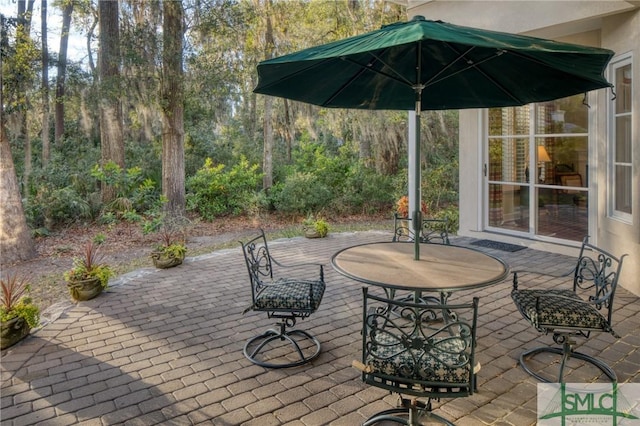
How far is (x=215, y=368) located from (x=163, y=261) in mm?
2941

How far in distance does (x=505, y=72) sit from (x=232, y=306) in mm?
3040

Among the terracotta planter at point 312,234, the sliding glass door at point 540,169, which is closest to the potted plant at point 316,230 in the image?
the terracotta planter at point 312,234

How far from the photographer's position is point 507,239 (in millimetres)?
6512

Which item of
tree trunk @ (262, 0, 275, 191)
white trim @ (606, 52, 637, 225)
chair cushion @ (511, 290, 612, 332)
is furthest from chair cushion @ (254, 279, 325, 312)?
tree trunk @ (262, 0, 275, 191)

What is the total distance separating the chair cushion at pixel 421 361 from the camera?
1964 millimetres

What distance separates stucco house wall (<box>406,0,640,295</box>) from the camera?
13.8 feet

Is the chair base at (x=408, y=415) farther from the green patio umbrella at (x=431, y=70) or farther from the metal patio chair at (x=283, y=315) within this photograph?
the green patio umbrella at (x=431, y=70)

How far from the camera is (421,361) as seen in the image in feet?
6.66

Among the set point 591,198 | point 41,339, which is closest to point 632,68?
point 591,198

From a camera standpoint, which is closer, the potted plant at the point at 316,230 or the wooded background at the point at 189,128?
the potted plant at the point at 316,230

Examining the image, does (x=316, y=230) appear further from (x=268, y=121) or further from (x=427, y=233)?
(x=268, y=121)

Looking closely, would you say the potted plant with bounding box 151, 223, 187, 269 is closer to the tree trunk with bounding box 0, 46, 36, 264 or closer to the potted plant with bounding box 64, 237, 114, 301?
the potted plant with bounding box 64, 237, 114, 301

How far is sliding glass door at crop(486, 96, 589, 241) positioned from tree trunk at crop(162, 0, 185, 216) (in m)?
5.41

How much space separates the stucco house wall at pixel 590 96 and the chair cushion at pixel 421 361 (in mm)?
3195
